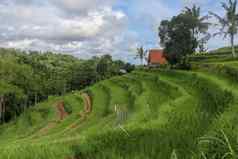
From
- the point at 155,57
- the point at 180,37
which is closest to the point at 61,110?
the point at 180,37

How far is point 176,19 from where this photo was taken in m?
38.8

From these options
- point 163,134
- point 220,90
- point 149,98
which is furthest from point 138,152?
point 149,98

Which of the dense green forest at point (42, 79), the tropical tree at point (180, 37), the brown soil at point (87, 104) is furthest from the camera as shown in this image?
the dense green forest at point (42, 79)

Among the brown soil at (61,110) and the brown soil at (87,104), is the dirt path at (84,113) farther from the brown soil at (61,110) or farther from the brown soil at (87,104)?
the brown soil at (61,110)

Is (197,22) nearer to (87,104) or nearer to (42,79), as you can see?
(87,104)

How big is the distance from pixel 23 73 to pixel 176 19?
23.0m

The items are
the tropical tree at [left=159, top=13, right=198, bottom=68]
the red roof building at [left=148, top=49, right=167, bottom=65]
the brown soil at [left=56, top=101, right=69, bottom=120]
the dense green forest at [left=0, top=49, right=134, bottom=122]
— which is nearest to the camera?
the brown soil at [left=56, top=101, right=69, bottom=120]

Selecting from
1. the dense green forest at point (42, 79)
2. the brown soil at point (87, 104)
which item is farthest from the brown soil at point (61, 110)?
the dense green forest at point (42, 79)

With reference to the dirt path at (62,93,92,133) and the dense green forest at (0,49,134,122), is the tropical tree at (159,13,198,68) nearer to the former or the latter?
the dirt path at (62,93,92,133)

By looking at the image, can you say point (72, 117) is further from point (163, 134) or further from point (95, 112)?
point (163, 134)

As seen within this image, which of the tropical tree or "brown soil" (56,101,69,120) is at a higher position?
the tropical tree

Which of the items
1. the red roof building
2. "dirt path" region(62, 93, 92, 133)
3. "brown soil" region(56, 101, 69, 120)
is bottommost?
"brown soil" region(56, 101, 69, 120)

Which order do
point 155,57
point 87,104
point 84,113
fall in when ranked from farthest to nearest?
point 155,57, point 87,104, point 84,113

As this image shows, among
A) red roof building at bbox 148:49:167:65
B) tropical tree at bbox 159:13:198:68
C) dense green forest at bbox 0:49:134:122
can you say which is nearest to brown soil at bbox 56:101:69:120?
dense green forest at bbox 0:49:134:122
